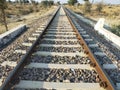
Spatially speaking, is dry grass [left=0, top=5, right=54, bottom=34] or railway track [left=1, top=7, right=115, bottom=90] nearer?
railway track [left=1, top=7, right=115, bottom=90]

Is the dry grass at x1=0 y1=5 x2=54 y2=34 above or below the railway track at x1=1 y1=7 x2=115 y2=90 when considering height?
below

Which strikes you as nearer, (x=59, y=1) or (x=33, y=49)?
(x=33, y=49)

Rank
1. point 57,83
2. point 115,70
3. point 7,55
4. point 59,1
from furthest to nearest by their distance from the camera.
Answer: point 59,1, point 7,55, point 115,70, point 57,83

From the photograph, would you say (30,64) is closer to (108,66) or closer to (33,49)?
(33,49)

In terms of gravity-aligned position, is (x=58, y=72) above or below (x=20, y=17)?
above

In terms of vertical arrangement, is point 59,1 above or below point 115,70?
below

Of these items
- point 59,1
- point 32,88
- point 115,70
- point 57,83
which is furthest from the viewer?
point 59,1

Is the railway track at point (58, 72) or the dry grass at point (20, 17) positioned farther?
the dry grass at point (20, 17)

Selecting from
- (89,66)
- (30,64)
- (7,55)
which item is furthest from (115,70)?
(7,55)

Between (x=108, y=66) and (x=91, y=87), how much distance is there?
144 cm

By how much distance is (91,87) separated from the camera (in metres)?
4.41

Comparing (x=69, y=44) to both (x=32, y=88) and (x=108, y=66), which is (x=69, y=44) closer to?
(x=108, y=66)

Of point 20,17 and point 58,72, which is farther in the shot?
point 20,17

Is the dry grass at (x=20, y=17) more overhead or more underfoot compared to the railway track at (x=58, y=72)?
more underfoot
